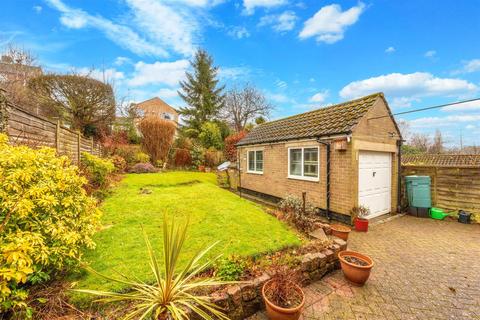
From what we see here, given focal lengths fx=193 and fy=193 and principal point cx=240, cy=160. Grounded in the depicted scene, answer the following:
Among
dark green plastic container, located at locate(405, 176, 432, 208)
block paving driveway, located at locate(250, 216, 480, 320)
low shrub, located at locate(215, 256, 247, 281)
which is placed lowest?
block paving driveway, located at locate(250, 216, 480, 320)

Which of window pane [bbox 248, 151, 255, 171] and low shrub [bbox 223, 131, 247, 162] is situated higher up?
low shrub [bbox 223, 131, 247, 162]

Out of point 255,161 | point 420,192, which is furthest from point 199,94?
point 420,192

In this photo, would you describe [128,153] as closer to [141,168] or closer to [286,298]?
[141,168]

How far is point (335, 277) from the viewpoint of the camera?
3.53 metres

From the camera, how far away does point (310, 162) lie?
7.53 m

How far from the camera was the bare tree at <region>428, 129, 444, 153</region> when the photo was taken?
26906 mm

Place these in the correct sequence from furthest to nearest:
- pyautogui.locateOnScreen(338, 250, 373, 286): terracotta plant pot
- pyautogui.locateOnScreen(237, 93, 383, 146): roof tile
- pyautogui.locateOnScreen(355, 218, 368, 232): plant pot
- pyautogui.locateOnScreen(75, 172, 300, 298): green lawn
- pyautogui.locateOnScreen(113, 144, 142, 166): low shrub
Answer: pyautogui.locateOnScreen(113, 144, 142, 166): low shrub → pyautogui.locateOnScreen(237, 93, 383, 146): roof tile → pyautogui.locateOnScreen(355, 218, 368, 232): plant pot → pyautogui.locateOnScreen(338, 250, 373, 286): terracotta plant pot → pyautogui.locateOnScreen(75, 172, 300, 298): green lawn

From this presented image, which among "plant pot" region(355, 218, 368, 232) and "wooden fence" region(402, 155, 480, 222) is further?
"wooden fence" region(402, 155, 480, 222)

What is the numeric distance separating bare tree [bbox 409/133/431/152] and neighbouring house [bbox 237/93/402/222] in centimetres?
2754

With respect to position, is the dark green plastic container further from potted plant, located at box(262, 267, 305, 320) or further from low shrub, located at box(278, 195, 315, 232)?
potted plant, located at box(262, 267, 305, 320)

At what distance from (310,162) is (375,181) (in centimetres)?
232

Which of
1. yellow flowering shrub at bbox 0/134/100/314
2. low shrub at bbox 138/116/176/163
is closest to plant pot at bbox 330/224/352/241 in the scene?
yellow flowering shrub at bbox 0/134/100/314

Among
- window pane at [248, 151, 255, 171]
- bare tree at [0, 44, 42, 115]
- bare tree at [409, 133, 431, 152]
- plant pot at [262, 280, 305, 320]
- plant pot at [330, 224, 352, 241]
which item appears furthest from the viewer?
bare tree at [409, 133, 431, 152]

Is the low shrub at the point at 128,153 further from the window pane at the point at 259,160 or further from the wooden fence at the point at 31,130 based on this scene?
the window pane at the point at 259,160
